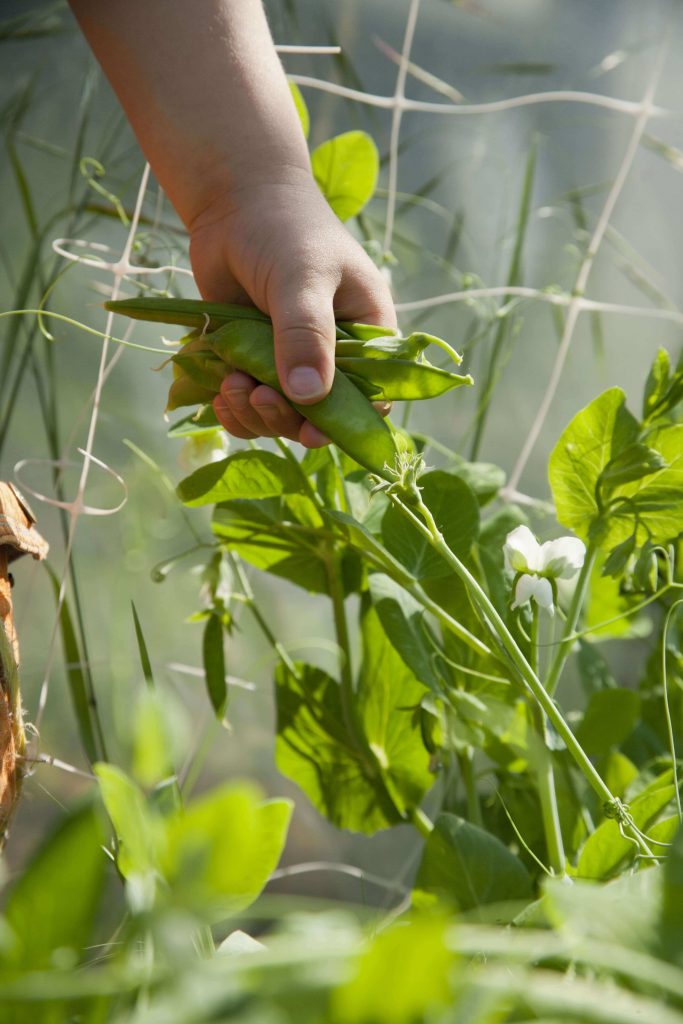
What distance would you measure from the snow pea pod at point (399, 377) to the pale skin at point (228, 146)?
6cm

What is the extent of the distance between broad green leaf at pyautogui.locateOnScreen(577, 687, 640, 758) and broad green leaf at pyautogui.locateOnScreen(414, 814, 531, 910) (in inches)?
5.5

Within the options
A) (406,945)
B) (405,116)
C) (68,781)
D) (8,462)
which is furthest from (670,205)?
(406,945)

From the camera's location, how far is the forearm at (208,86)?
0.54 metres

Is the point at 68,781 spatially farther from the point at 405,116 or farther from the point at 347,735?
the point at 405,116

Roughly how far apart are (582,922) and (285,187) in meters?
0.44

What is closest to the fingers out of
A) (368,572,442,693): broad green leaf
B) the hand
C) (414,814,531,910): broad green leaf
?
the hand

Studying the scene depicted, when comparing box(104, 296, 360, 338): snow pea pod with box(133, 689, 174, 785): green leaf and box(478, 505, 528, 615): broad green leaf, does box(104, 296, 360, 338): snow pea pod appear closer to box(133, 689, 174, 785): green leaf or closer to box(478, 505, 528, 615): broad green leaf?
box(478, 505, 528, 615): broad green leaf

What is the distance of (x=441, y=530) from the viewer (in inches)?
20.2

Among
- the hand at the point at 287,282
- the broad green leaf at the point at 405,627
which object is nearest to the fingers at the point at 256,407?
the hand at the point at 287,282

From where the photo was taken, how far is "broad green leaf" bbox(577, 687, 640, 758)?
1.96ft

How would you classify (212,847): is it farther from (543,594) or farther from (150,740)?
(543,594)

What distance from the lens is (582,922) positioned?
0.20 meters

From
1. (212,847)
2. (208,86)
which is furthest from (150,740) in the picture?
(208,86)

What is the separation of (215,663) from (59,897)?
407 mm
